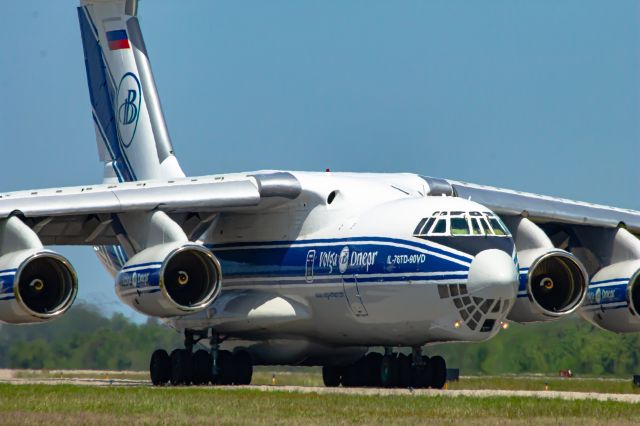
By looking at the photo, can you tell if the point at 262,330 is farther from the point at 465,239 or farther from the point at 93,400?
the point at 93,400

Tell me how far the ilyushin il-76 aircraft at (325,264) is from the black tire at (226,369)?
2 cm

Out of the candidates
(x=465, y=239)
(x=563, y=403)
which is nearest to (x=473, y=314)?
(x=465, y=239)

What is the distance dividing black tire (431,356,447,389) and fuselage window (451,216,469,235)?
2283mm

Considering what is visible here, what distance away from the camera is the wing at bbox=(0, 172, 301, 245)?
67.9 feet

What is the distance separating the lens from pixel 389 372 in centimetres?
2080

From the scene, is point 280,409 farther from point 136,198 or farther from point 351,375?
point 351,375

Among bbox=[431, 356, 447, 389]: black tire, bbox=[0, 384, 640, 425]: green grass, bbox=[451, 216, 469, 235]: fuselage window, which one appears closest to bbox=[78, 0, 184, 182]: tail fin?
bbox=[431, 356, 447, 389]: black tire

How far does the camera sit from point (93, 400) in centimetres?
1659

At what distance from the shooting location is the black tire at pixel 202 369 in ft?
71.4

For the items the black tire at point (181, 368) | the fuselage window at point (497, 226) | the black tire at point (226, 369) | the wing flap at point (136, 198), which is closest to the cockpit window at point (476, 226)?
the fuselage window at point (497, 226)

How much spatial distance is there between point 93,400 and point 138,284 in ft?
12.2

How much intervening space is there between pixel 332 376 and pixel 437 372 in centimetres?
281

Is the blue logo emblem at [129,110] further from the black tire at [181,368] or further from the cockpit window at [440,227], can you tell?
the cockpit window at [440,227]

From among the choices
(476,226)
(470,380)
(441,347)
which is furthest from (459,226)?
(441,347)
